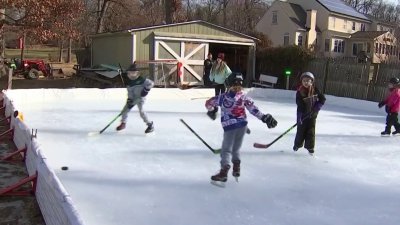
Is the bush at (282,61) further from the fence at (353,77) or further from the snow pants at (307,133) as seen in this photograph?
the snow pants at (307,133)

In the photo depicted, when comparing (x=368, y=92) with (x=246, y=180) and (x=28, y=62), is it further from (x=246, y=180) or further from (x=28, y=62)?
(x=28, y=62)

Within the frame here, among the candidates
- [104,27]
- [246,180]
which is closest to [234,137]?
[246,180]

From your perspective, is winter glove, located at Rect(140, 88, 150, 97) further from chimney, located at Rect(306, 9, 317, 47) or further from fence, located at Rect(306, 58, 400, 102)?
chimney, located at Rect(306, 9, 317, 47)

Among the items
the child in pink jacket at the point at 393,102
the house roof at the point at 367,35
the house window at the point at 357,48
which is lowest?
the child in pink jacket at the point at 393,102

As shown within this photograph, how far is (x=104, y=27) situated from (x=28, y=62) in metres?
13.5

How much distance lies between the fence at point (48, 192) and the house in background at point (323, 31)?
34247 mm

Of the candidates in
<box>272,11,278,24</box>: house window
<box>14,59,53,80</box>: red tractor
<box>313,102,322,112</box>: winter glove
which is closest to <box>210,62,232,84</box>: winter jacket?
<box>313,102,322,112</box>: winter glove

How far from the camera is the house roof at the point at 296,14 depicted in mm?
38031

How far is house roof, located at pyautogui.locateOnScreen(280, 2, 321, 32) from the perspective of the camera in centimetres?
3803

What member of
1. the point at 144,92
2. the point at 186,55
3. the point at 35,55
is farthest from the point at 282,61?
the point at 35,55

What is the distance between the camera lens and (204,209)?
3857 millimetres

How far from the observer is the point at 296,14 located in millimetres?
38688

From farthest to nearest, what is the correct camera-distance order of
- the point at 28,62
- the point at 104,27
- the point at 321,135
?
the point at 104,27 → the point at 28,62 → the point at 321,135

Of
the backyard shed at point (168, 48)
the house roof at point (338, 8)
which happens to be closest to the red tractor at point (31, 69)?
the backyard shed at point (168, 48)
